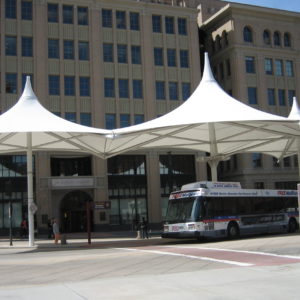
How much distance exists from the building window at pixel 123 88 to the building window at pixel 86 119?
12.7 ft

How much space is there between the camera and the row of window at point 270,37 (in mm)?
57606

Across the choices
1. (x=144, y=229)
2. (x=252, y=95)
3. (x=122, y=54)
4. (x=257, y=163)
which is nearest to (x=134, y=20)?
(x=122, y=54)

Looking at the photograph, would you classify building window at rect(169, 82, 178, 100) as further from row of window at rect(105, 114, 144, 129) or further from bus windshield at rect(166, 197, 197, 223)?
bus windshield at rect(166, 197, 197, 223)

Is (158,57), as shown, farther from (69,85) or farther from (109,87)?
(69,85)

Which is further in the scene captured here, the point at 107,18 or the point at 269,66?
the point at 269,66

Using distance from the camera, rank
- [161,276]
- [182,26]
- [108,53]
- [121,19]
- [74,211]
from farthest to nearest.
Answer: [182,26] → [121,19] → [108,53] → [74,211] → [161,276]

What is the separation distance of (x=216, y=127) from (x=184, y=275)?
20.8m

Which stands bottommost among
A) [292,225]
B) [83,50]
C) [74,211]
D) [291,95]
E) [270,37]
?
[292,225]

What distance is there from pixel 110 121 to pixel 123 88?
3.69 meters

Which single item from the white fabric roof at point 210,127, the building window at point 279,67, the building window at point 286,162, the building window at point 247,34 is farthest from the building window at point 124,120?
the building window at point 279,67

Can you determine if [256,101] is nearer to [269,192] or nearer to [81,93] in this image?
[81,93]

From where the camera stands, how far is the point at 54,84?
49594 mm

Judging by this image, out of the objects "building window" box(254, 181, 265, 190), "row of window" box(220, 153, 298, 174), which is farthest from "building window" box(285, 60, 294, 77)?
"building window" box(254, 181, 265, 190)

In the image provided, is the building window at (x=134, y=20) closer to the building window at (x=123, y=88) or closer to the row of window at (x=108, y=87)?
the row of window at (x=108, y=87)
